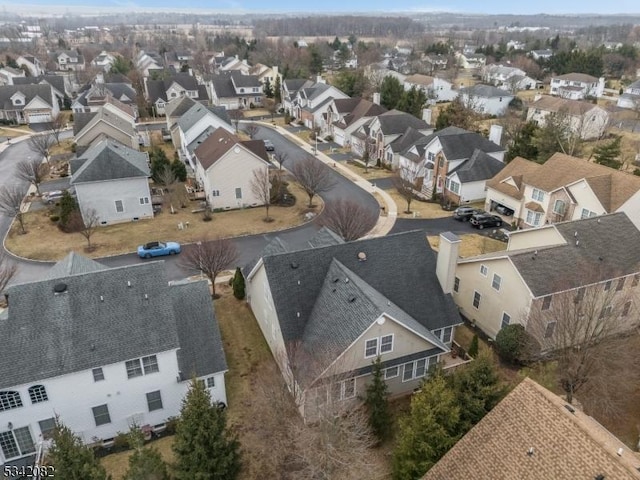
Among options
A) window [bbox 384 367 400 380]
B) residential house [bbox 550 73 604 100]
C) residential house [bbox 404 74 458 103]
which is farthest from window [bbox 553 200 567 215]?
residential house [bbox 550 73 604 100]

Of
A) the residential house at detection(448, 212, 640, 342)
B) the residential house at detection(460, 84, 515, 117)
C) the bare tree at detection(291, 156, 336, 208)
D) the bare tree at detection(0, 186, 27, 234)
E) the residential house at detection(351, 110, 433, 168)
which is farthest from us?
the residential house at detection(460, 84, 515, 117)

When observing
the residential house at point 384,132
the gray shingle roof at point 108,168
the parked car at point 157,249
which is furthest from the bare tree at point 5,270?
the residential house at point 384,132

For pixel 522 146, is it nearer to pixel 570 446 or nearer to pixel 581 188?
pixel 581 188

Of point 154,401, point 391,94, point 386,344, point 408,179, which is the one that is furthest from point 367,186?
point 154,401

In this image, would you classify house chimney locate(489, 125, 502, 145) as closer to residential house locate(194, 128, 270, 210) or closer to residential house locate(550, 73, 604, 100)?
residential house locate(194, 128, 270, 210)

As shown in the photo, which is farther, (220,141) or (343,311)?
(220,141)

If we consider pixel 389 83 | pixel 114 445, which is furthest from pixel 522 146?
pixel 114 445

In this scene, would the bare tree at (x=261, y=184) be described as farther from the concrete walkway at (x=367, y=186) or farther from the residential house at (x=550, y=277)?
the residential house at (x=550, y=277)
